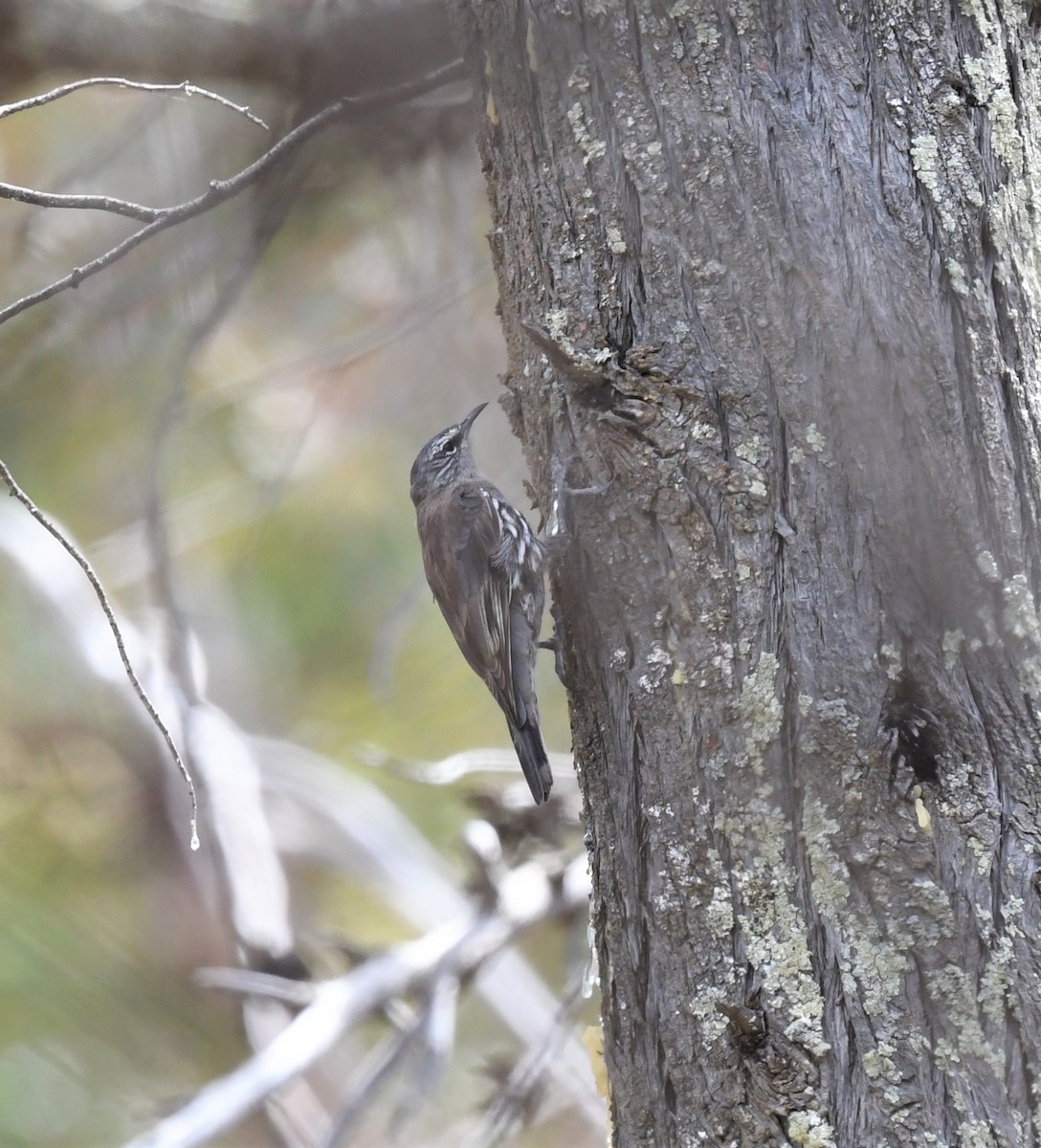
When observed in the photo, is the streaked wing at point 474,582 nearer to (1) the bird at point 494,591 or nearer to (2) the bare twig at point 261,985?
(1) the bird at point 494,591

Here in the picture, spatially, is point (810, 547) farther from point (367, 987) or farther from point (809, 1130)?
point (367, 987)

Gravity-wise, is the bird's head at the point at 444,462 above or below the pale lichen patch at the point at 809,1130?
above

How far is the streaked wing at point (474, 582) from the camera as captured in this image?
3.66 m

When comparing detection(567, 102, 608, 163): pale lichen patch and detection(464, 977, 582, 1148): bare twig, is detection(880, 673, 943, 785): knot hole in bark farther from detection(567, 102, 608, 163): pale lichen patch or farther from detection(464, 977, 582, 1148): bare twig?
detection(464, 977, 582, 1148): bare twig

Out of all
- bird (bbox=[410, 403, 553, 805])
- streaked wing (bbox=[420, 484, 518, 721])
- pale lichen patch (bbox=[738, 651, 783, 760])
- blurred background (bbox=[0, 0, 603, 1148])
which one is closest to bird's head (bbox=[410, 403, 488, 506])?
bird (bbox=[410, 403, 553, 805])

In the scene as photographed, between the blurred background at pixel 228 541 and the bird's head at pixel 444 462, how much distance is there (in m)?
0.41

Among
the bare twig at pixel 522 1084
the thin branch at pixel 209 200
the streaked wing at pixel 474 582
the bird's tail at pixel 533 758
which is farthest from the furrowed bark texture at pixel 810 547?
the streaked wing at pixel 474 582

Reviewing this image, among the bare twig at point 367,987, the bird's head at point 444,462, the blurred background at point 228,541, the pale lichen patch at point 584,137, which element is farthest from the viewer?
the bird's head at point 444,462

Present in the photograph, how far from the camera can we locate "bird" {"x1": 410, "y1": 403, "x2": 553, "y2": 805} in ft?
11.5

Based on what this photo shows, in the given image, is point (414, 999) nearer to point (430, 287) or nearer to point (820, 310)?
point (820, 310)

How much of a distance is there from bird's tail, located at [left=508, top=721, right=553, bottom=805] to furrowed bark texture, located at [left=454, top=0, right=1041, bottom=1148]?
110 cm

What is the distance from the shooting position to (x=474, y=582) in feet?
12.7

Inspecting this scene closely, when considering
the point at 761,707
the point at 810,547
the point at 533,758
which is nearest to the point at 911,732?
the point at 761,707

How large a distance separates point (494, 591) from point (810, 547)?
195 cm
